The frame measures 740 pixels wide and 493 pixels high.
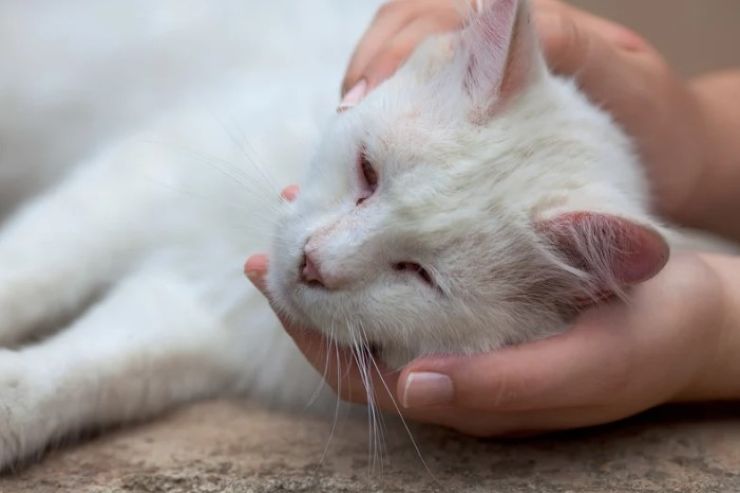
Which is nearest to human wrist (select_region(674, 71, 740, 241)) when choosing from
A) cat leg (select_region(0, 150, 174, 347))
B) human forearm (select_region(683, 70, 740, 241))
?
human forearm (select_region(683, 70, 740, 241))

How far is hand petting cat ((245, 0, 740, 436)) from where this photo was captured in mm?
909

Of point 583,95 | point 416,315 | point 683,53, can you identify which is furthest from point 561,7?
point 683,53

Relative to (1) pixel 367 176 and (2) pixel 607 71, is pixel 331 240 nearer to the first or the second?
(1) pixel 367 176

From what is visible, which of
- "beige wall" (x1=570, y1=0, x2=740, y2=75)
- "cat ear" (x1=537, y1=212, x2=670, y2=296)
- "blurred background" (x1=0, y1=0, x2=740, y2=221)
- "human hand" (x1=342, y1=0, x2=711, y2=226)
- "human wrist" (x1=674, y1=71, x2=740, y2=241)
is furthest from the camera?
"beige wall" (x1=570, y1=0, x2=740, y2=75)

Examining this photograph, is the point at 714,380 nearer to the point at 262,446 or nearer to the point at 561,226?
the point at 561,226

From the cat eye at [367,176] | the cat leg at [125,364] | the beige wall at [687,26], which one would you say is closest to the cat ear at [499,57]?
the cat eye at [367,176]

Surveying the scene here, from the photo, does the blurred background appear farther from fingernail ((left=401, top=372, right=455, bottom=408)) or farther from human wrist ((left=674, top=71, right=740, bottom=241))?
fingernail ((left=401, top=372, right=455, bottom=408))

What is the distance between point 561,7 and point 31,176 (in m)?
1.04

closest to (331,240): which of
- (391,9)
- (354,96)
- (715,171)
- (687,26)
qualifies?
(354,96)

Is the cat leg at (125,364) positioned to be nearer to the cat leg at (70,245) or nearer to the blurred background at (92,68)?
the cat leg at (70,245)

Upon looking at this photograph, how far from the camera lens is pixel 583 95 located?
117 centimetres

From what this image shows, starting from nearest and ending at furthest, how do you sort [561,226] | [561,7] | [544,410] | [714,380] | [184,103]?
1. [561,226]
2. [544,410]
3. [714,380]
4. [561,7]
5. [184,103]

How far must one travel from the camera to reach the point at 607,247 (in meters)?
0.85

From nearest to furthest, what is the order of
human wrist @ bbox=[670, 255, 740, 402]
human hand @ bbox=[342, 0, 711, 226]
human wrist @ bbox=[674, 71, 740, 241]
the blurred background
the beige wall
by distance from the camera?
human wrist @ bbox=[670, 255, 740, 402] < human hand @ bbox=[342, 0, 711, 226] < human wrist @ bbox=[674, 71, 740, 241] < the blurred background < the beige wall
